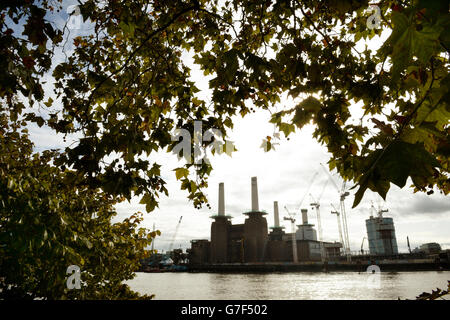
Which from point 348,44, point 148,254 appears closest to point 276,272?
point 148,254

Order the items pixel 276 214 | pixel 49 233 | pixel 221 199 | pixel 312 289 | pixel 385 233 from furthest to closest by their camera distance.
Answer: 1. pixel 276 214
2. pixel 385 233
3. pixel 221 199
4. pixel 312 289
5. pixel 49 233

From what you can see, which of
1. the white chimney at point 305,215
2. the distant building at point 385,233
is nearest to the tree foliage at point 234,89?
the distant building at point 385,233

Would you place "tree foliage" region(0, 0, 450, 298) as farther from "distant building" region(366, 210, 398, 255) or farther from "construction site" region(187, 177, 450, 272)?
"distant building" region(366, 210, 398, 255)

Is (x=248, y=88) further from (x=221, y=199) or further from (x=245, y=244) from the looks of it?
(x=221, y=199)

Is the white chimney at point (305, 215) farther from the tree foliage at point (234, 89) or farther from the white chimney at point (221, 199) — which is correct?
the tree foliage at point (234, 89)

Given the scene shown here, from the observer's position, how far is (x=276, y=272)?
89562 mm

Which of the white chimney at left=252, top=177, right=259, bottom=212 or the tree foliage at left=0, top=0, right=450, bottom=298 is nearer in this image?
the tree foliage at left=0, top=0, right=450, bottom=298

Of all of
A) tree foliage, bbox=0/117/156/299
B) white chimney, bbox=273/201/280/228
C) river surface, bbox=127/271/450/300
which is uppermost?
white chimney, bbox=273/201/280/228

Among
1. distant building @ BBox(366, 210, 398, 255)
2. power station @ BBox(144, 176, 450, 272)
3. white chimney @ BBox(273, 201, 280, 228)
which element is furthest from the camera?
distant building @ BBox(366, 210, 398, 255)

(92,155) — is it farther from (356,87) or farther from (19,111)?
(356,87)

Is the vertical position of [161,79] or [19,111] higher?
[161,79]

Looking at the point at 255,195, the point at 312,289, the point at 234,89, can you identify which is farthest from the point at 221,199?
the point at 234,89

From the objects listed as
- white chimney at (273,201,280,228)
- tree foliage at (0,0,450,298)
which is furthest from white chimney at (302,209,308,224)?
tree foliage at (0,0,450,298)
